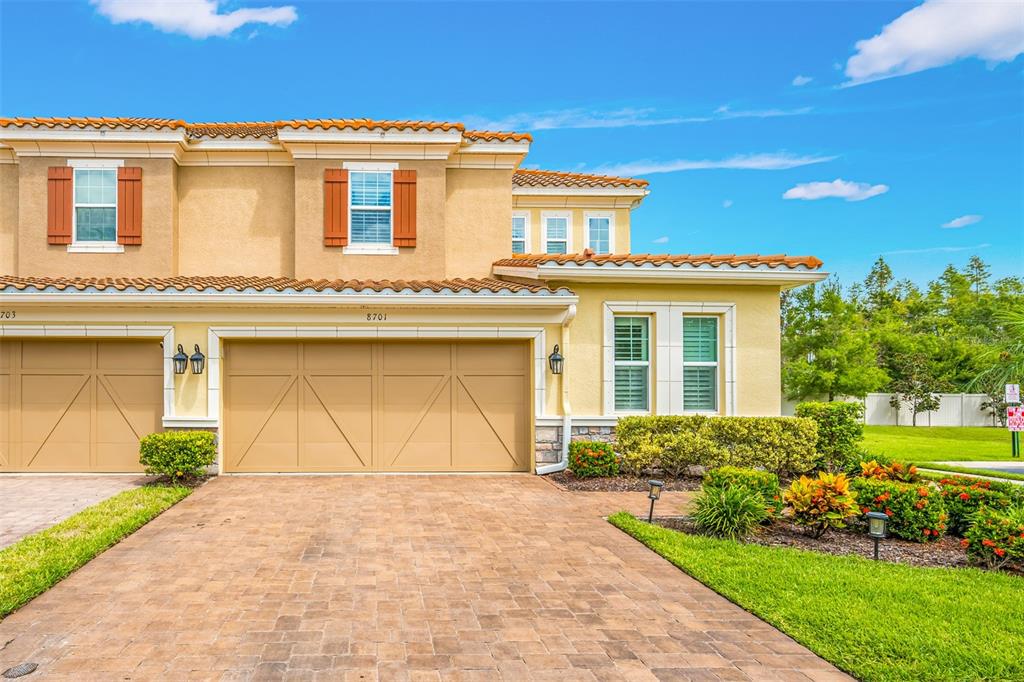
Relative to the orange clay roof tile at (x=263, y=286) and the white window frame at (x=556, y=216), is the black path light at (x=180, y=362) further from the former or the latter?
the white window frame at (x=556, y=216)

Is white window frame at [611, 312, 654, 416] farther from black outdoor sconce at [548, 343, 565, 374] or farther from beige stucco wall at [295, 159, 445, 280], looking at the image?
beige stucco wall at [295, 159, 445, 280]

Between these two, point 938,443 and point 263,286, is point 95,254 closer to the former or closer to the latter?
point 263,286

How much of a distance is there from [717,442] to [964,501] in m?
3.76

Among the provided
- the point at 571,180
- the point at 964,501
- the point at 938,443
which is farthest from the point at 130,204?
the point at 938,443

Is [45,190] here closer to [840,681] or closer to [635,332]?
[635,332]

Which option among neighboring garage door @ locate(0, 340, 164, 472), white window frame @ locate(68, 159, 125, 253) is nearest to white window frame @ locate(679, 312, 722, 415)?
neighboring garage door @ locate(0, 340, 164, 472)

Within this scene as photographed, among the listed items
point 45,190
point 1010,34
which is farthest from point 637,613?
point 1010,34

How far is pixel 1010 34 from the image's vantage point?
47.8 feet

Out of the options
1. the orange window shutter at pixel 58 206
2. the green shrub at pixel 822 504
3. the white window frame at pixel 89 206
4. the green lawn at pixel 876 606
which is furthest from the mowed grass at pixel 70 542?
the green shrub at pixel 822 504

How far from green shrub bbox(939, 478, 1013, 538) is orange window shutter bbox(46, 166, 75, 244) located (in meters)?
15.3

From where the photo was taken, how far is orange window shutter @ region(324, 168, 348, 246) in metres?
12.4

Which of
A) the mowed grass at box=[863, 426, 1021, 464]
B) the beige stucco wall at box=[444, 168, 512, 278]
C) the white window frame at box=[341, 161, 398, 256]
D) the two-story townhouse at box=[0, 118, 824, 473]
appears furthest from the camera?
the mowed grass at box=[863, 426, 1021, 464]

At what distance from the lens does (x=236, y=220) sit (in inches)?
505

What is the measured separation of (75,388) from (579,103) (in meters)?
18.3
